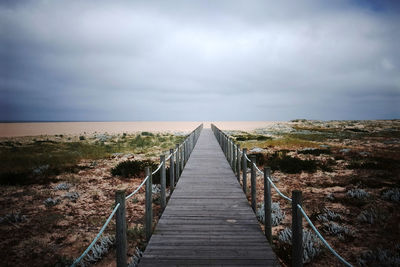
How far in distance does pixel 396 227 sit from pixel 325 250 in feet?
7.81

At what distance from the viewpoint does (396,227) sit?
219 inches

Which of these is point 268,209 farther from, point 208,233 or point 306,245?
point 208,233

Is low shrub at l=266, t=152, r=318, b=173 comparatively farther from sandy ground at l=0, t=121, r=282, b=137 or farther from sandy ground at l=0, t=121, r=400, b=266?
sandy ground at l=0, t=121, r=282, b=137

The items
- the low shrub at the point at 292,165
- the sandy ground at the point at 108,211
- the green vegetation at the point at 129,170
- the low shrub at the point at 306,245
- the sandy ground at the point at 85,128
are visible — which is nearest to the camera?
the low shrub at the point at 306,245

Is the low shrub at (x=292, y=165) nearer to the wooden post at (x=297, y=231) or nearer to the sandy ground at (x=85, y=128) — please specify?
the wooden post at (x=297, y=231)

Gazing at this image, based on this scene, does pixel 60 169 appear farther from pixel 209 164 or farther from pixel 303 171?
pixel 303 171

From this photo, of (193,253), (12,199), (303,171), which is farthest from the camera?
(303,171)

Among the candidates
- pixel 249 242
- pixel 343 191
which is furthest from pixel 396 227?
pixel 249 242

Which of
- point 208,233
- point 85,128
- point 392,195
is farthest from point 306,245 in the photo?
point 85,128

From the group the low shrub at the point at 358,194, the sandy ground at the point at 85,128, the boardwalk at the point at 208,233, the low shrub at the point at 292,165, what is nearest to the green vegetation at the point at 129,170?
the boardwalk at the point at 208,233

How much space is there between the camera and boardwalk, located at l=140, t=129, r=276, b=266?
12.5 ft

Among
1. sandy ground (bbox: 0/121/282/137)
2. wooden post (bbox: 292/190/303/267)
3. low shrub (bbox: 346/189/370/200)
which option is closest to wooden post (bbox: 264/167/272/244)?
wooden post (bbox: 292/190/303/267)

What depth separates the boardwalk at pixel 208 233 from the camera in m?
3.80

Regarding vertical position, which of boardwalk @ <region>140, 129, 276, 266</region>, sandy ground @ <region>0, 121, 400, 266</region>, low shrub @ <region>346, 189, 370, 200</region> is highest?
boardwalk @ <region>140, 129, 276, 266</region>
